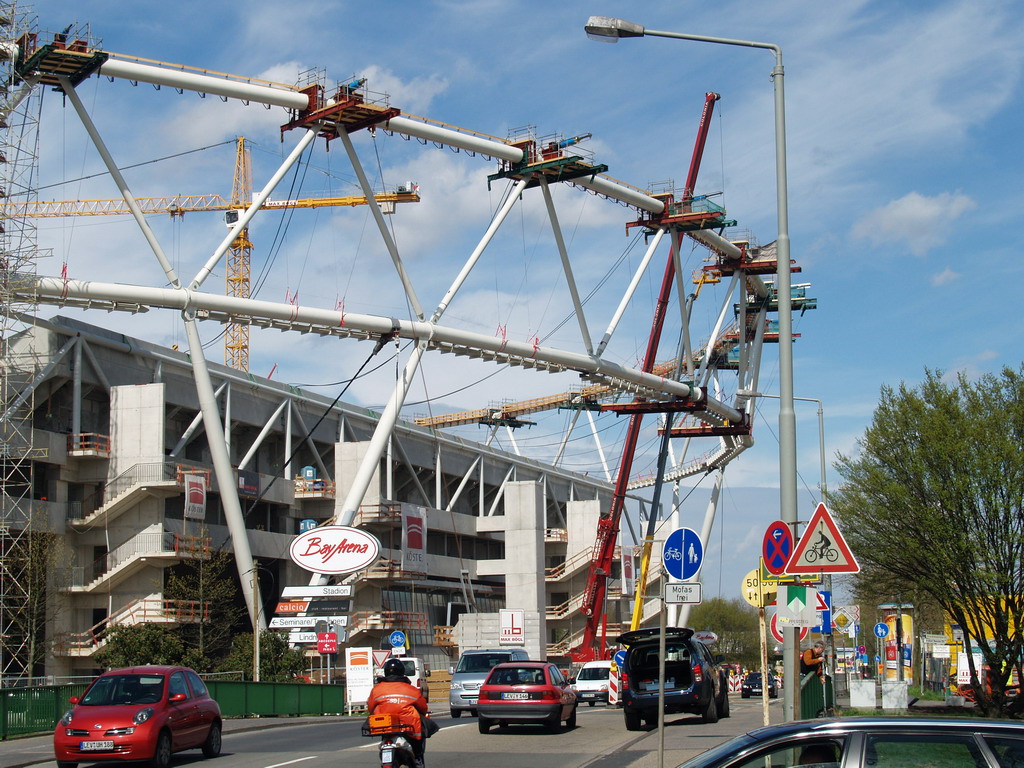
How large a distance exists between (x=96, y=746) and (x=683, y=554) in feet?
29.0

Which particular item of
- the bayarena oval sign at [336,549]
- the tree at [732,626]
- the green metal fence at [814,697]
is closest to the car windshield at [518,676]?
the green metal fence at [814,697]

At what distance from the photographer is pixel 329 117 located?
3709cm

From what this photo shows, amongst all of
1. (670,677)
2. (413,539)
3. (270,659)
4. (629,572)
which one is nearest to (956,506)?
(670,677)

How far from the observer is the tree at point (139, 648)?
132ft

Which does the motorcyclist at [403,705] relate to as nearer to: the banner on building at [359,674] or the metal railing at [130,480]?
the banner on building at [359,674]

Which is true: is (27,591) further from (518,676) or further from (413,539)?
(518,676)

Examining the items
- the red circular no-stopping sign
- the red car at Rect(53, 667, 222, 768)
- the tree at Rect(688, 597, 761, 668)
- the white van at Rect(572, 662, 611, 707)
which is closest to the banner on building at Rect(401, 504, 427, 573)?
the white van at Rect(572, 662, 611, 707)

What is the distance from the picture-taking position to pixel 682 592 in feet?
50.1

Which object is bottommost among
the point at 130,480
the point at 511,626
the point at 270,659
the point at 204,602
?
the point at 270,659

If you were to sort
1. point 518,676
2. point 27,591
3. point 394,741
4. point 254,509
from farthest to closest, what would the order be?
point 254,509 → point 27,591 → point 518,676 → point 394,741

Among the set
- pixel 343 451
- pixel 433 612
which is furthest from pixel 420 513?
pixel 433 612

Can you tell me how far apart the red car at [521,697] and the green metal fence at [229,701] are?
9.26 metres

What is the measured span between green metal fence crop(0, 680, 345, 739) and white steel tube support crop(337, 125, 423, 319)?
42.7 ft

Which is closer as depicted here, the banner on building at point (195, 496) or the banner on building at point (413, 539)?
the banner on building at point (195, 496)
